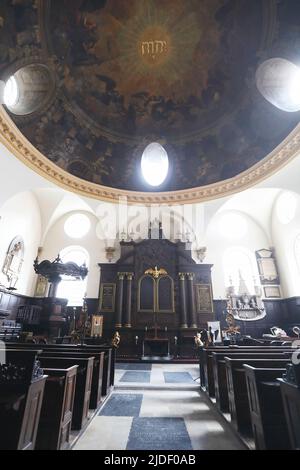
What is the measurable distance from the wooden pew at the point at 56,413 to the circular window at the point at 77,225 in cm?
1286

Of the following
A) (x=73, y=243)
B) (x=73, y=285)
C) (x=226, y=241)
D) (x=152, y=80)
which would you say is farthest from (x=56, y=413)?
(x=152, y=80)

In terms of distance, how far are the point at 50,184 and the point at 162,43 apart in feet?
30.6

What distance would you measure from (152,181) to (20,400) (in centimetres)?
1359

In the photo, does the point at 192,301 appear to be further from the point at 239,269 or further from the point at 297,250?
the point at 297,250

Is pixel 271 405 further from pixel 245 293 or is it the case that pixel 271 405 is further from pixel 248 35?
pixel 248 35

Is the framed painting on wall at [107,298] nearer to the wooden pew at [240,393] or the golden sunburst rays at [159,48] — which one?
the wooden pew at [240,393]

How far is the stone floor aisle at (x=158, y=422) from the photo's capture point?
3143 millimetres

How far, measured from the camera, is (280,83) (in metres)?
10.6

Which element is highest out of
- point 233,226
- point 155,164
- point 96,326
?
point 155,164

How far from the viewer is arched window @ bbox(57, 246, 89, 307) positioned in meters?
14.0

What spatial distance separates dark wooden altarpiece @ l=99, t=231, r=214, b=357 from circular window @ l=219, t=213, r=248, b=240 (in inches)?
121

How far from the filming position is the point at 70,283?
567 inches

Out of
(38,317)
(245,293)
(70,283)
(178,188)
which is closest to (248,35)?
(178,188)

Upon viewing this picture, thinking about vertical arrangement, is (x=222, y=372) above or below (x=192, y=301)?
below
